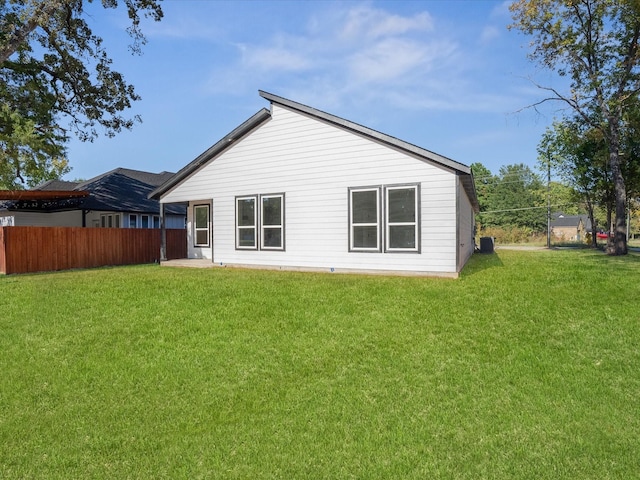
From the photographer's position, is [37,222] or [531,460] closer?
[531,460]

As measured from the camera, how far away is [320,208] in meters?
12.6

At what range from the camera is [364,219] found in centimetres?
1193

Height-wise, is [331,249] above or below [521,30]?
below

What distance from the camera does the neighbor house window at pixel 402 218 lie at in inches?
441

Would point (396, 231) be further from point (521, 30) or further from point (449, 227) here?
point (521, 30)

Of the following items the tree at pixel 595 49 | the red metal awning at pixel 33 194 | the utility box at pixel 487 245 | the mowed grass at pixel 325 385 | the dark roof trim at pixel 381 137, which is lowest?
the mowed grass at pixel 325 385

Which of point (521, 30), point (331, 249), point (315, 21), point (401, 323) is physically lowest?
point (401, 323)

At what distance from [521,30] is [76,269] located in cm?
2385

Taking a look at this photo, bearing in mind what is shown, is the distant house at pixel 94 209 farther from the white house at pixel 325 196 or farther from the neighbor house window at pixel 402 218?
the neighbor house window at pixel 402 218

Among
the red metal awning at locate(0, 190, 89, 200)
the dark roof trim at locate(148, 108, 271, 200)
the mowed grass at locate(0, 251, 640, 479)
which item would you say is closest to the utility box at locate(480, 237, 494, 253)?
the mowed grass at locate(0, 251, 640, 479)

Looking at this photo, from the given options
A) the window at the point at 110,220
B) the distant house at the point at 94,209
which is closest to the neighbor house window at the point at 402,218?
the distant house at the point at 94,209

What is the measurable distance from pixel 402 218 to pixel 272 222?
4.70 meters

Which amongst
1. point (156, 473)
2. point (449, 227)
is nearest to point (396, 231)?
point (449, 227)

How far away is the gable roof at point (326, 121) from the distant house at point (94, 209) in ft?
17.0
